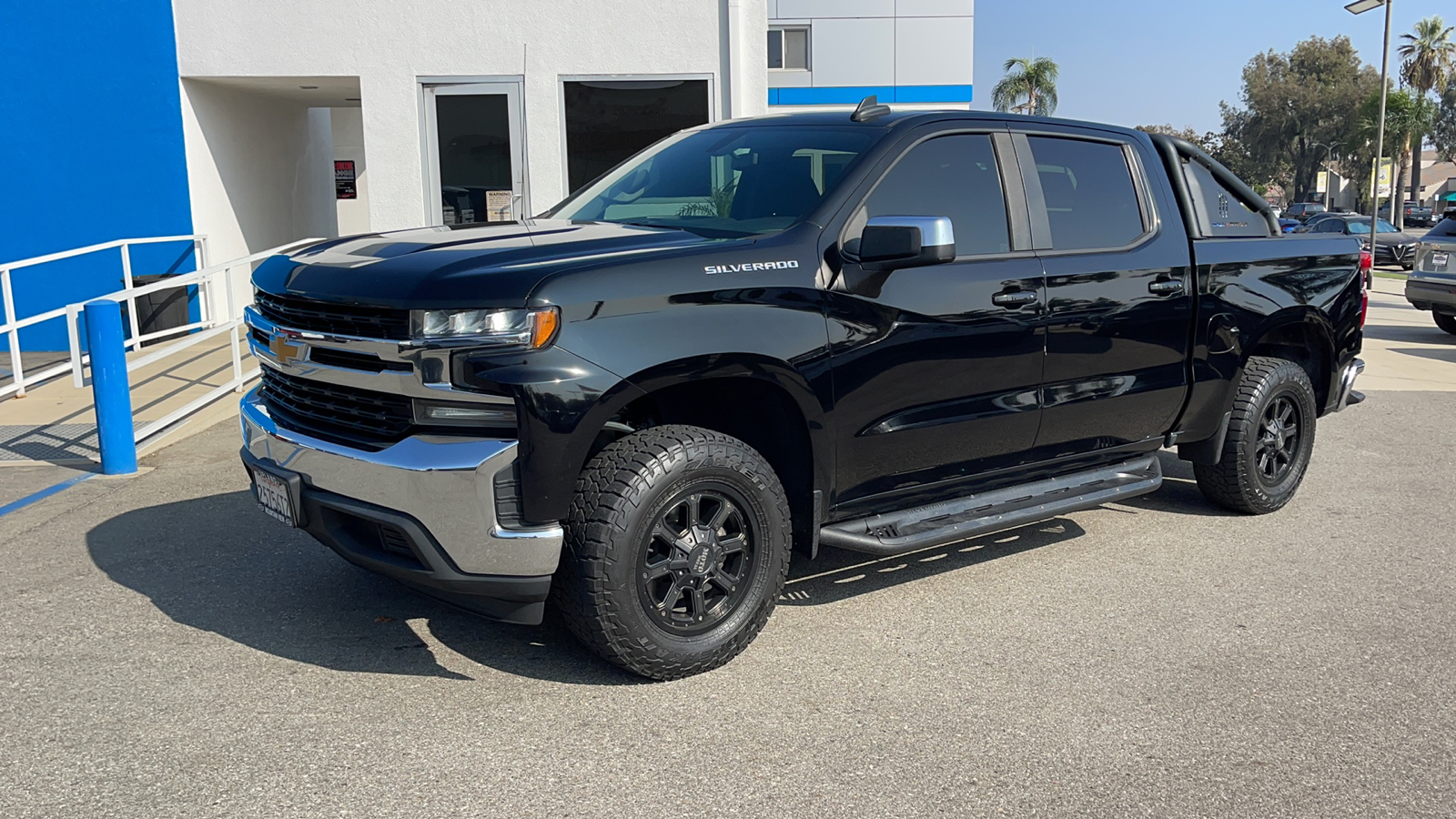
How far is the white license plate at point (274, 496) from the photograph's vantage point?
156 inches

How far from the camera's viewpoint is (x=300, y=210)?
1622 centimetres

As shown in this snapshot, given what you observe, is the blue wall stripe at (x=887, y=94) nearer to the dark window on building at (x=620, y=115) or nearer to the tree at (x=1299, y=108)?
the dark window on building at (x=620, y=115)

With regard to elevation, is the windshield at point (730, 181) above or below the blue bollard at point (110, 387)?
above

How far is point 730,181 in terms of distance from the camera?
4.71 meters

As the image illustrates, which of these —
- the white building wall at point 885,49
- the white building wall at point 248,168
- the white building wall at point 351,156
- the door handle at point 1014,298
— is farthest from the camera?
the white building wall at point 885,49

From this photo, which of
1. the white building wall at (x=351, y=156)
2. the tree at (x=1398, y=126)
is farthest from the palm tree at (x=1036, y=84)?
the white building wall at (x=351, y=156)

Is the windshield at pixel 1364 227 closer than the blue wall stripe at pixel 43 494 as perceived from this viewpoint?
No

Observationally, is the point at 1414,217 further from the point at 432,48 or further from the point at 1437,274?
the point at 432,48

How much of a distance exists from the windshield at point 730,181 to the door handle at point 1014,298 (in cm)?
80

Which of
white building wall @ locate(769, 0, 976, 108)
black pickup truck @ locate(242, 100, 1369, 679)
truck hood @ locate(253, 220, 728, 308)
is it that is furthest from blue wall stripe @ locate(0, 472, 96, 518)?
white building wall @ locate(769, 0, 976, 108)

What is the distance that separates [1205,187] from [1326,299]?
1007 millimetres

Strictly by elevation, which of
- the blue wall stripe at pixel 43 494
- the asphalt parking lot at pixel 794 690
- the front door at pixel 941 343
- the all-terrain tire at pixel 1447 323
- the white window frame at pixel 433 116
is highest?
the white window frame at pixel 433 116

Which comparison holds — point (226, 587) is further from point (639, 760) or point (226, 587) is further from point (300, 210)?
point (300, 210)

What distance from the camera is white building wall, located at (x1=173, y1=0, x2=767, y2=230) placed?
1180cm
